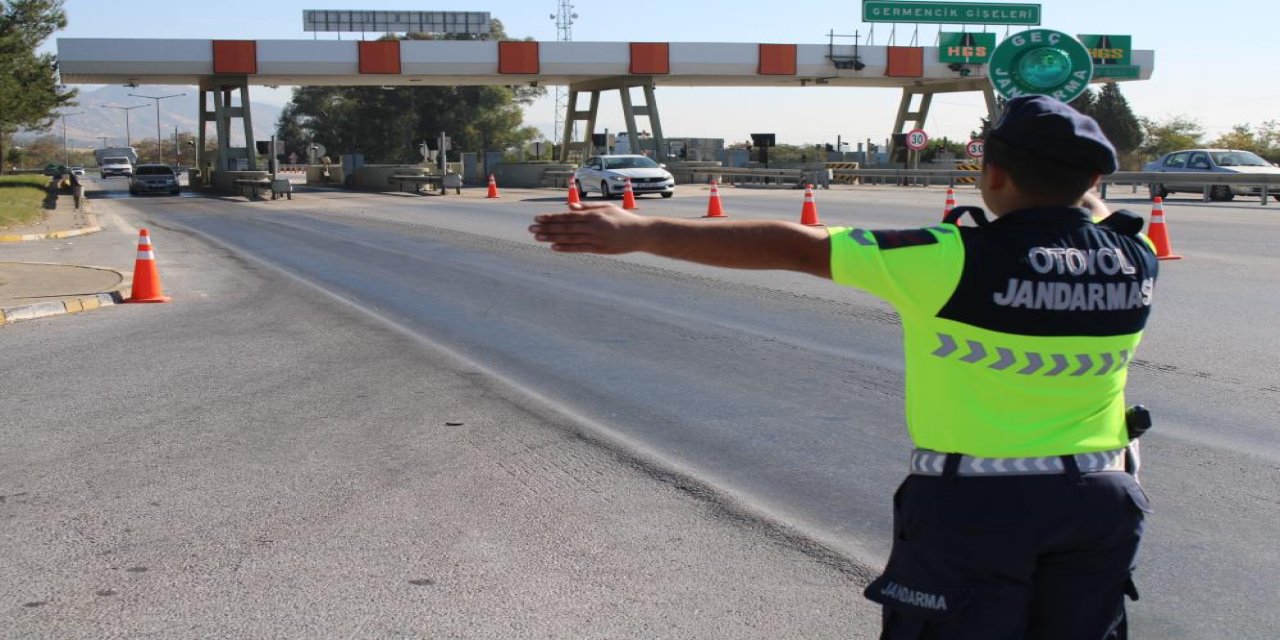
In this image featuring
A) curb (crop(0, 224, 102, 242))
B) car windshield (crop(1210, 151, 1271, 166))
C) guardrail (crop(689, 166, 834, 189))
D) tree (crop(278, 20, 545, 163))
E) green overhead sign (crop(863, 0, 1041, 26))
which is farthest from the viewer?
tree (crop(278, 20, 545, 163))

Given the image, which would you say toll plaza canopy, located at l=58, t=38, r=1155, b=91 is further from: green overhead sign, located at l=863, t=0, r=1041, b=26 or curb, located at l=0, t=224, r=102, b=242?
curb, located at l=0, t=224, r=102, b=242

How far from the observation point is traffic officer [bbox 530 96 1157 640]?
226 cm

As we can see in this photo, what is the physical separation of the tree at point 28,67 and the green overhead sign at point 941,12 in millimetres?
33893

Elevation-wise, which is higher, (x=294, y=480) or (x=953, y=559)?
(x=953, y=559)

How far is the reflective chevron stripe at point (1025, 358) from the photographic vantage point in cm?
231

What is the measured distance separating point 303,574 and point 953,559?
9.57 ft

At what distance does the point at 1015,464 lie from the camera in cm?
231

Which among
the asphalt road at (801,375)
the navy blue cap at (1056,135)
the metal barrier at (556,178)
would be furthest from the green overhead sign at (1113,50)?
the navy blue cap at (1056,135)

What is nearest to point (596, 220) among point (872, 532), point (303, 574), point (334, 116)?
point (303, 574)

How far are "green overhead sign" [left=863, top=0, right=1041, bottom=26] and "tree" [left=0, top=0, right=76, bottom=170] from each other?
33.9 metres

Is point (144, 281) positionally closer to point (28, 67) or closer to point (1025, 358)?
point (1025, 358)

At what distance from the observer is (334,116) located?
92938mm

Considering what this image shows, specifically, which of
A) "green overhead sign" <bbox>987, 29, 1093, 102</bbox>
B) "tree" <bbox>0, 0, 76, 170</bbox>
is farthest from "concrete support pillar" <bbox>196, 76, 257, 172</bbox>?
"green overhead sign" <bbox>987, 29, 1093, 102</bbox>

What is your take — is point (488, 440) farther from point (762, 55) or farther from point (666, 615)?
point (762, 55)
